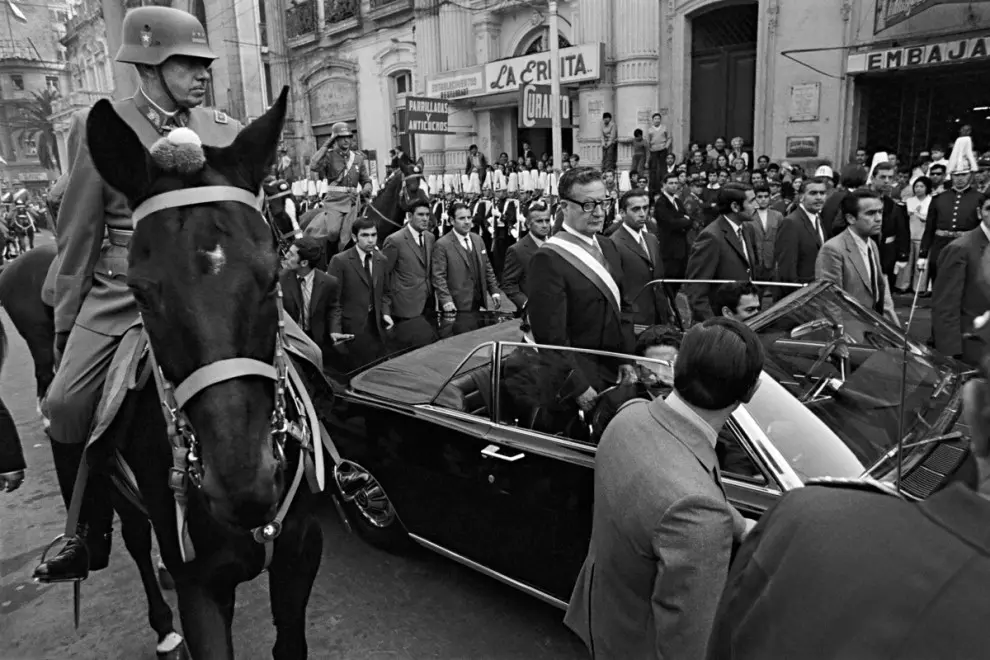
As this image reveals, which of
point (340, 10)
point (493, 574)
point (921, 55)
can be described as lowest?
point (493, 574)

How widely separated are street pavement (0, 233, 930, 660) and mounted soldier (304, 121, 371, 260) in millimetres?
6783

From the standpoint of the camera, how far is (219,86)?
103 feet

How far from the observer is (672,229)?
9422 millimetres

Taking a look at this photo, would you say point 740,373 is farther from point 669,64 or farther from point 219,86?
point 219,86

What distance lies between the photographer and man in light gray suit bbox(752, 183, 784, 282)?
322 inches

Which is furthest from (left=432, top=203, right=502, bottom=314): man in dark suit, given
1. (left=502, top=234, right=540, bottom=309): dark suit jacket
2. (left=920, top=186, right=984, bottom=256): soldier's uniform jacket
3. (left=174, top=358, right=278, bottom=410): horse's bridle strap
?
(left=920, top=186, right=984, bottom=256): soldier's uniform jacket

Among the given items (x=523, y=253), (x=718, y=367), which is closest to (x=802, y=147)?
(x=523, y=253)

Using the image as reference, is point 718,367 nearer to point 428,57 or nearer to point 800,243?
point 800,243

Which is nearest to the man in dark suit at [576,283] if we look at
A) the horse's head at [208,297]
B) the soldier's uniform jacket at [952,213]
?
the horse's head at [208,297]

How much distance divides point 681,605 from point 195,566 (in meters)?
1.79

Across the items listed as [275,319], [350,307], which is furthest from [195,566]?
[350,307]

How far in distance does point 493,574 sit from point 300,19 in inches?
1225

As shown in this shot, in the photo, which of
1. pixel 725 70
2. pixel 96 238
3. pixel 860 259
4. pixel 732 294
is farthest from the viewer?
pixel 725 70

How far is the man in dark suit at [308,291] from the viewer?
20.4ft
